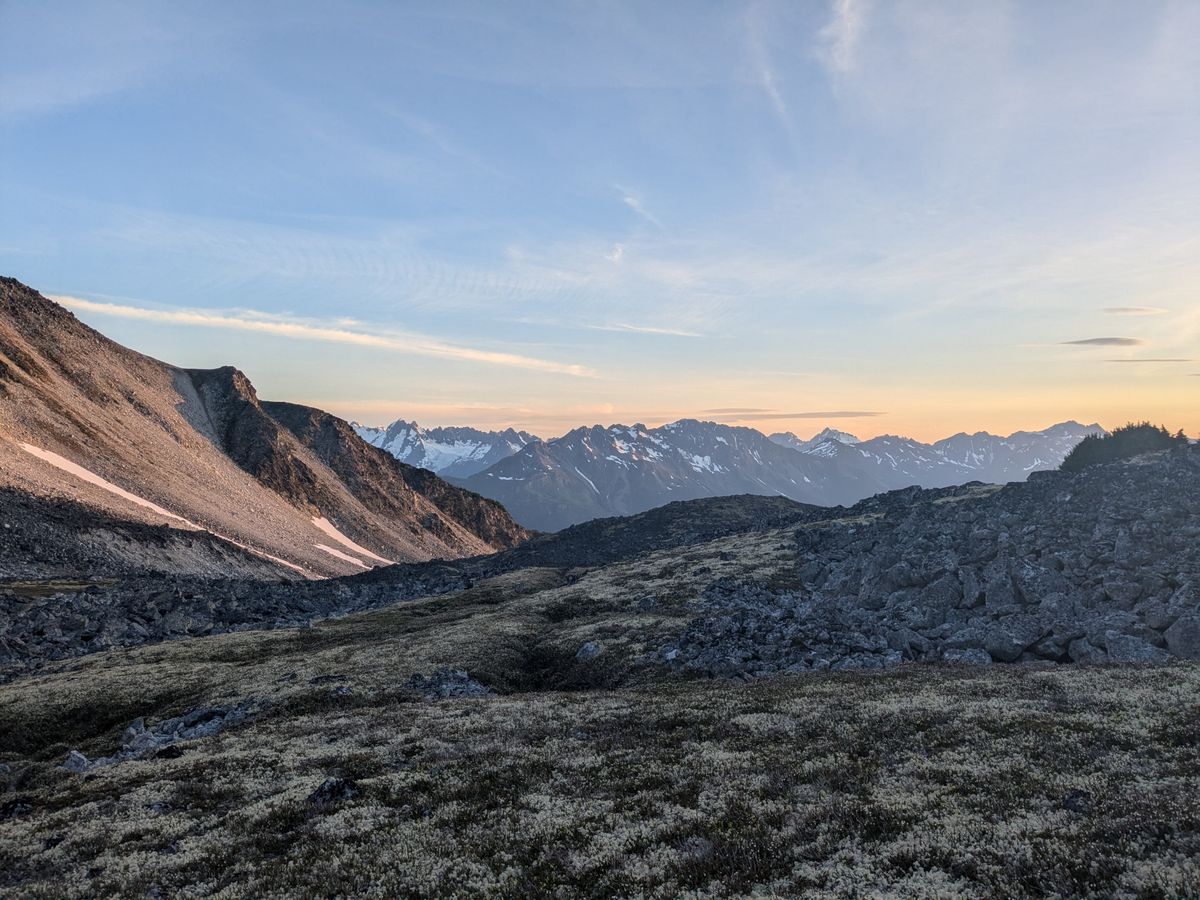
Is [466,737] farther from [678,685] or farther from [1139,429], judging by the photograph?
[1139,429]

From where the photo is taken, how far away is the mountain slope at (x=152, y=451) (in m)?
122

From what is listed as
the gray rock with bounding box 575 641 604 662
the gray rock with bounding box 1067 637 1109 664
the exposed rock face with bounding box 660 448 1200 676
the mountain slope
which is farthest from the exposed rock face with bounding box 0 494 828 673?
the gray rock with bounding box 1067 637 1109 664

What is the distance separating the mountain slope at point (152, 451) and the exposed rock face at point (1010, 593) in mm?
114045

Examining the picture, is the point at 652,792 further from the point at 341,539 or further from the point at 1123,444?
the point at 341,539

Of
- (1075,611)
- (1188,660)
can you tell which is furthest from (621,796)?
(1075,611)

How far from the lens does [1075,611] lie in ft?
133

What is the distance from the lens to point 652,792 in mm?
20625

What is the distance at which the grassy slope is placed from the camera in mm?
14711

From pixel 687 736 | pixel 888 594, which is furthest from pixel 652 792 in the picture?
pixel 888 594

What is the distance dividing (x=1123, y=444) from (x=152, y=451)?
180319 mm

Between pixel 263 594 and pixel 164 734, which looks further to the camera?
pixel 263 594

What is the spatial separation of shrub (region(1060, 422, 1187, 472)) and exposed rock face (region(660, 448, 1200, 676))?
16182 mm

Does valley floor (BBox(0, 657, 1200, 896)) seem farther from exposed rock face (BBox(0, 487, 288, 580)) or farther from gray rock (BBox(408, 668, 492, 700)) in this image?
exposed rock face (BBox(0, 487, 288, 580))

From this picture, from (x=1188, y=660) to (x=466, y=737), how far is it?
34221 millimetres
